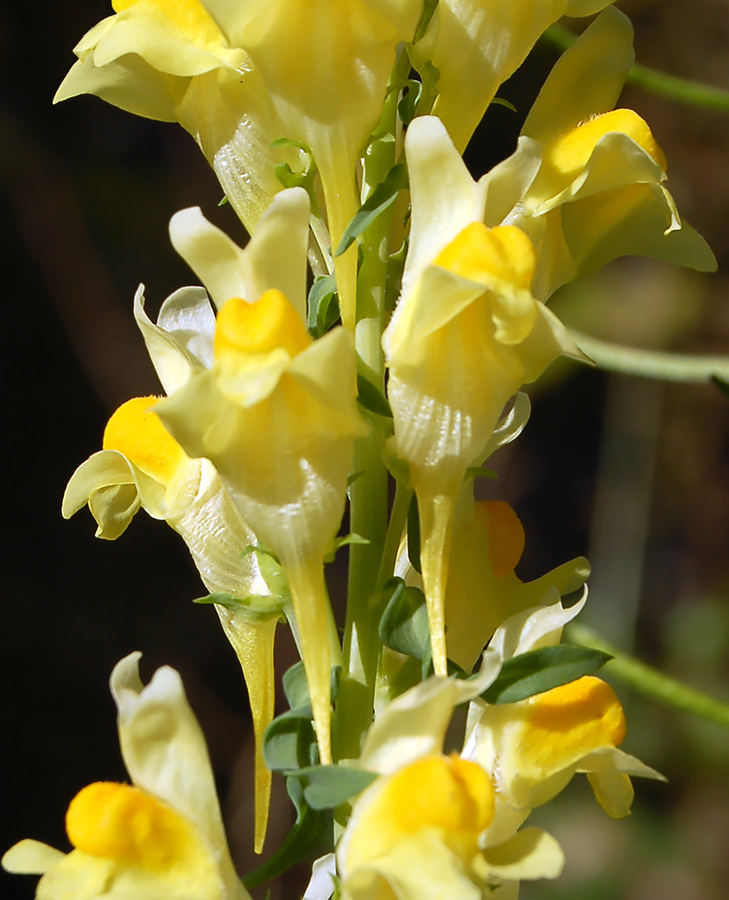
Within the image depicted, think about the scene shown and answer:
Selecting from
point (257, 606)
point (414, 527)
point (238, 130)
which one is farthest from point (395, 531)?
point (238, 130)

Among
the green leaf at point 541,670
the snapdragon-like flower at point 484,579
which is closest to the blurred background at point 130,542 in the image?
the snapdragon-like flower at point 484,579

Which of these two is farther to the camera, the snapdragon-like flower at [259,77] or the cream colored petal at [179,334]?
the cream colored petal at [179,334]

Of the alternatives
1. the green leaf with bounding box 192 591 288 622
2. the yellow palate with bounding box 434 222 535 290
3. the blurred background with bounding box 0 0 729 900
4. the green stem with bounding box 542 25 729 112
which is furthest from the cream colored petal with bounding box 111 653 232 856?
the blurred background with bounding box 0 0 729 900

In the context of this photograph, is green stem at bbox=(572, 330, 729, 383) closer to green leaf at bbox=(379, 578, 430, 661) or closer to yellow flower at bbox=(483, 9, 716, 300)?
yellow flower at bbox=(483, 9, 716, 300)

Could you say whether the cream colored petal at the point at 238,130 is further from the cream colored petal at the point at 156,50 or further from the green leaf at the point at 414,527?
the green leaf at the point at 414,527

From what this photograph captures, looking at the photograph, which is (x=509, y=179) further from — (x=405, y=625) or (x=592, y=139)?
(x=405, y=625)

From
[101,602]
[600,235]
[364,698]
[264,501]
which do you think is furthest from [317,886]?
[101,602]
